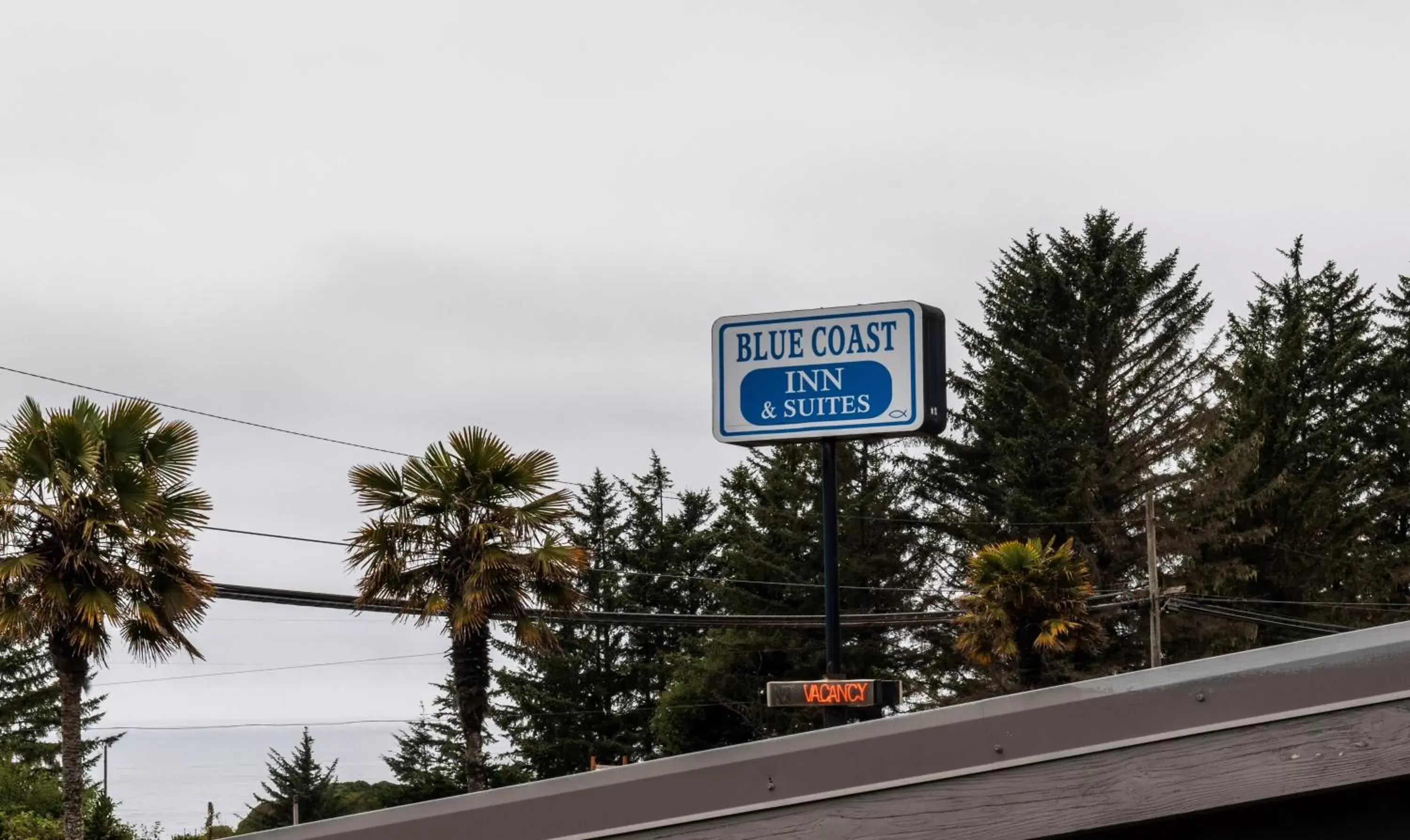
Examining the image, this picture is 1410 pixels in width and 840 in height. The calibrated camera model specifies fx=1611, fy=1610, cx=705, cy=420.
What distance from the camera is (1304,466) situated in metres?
51.8

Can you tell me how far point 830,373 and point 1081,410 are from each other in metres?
41.3

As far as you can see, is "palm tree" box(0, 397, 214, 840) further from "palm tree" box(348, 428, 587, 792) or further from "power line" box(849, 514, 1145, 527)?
"power line" box(849, 514, 1145, 527)

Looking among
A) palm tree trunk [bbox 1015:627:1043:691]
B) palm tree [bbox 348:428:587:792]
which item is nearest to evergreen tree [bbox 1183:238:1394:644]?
palm tree trunk [bbox 1015:627:1043:691]

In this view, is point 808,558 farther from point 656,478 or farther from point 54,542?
→ point 54,542

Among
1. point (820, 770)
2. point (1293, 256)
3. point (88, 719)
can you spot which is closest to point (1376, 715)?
point (820, 770)

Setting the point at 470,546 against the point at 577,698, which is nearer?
the point at 470,546

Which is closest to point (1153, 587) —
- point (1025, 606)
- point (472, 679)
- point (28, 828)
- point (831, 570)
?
point (1025, 606)

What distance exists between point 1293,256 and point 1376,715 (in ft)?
185

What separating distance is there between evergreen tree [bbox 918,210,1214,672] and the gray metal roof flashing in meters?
45.3

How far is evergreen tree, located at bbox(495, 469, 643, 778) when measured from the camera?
56719 millimetres

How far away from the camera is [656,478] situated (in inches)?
2518

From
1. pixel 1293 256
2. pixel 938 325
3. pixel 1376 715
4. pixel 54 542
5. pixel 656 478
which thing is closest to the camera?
pixel 1376 715

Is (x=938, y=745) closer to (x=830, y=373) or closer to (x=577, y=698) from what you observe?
(x=830, y=373)

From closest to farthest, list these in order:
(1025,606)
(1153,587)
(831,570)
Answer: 1. (831,570)
2. (1025,606)
3. (1153,587)
